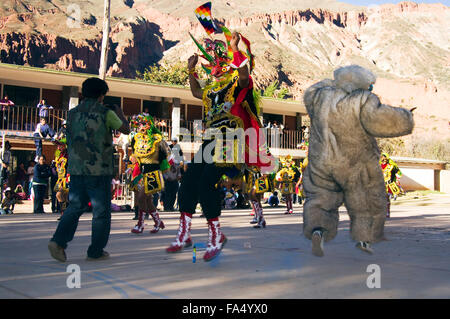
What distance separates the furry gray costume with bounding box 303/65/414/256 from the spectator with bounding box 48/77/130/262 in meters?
1.93

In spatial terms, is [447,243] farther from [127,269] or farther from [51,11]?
[51,11]

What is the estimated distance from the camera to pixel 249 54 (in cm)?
559

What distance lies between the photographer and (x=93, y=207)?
513cm

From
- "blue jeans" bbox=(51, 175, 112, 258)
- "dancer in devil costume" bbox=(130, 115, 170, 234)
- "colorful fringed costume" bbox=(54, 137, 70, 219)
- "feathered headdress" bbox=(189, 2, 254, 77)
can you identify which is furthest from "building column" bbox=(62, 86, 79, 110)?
"blue jeans" bbox=(51, 175, 112, 258)

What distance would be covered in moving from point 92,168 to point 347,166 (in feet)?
7.90

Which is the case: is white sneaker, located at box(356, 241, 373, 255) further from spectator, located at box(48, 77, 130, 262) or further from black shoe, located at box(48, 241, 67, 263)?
black shoe, located at box(48, 241, 67, 263)

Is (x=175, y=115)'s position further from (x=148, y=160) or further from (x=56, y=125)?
(x=148, y=160)

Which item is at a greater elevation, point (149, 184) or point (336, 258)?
point (149, 184)

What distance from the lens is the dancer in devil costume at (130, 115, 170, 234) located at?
8.22 m

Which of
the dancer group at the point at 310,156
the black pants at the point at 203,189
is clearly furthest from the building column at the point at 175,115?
the black pants at the point at 203,189

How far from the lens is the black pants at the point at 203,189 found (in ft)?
17.2

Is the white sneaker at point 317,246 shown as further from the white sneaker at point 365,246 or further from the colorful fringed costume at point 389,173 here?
the colorful fringed costume at point 389,173
